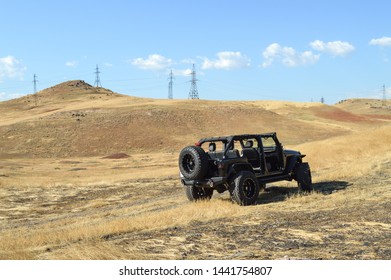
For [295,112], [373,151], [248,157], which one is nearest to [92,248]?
[248,157]

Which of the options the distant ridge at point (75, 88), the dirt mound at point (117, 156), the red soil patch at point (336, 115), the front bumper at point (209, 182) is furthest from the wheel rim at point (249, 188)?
the distant ridge at point (75, 88)

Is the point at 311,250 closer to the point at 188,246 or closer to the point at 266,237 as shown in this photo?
the point at 266,237

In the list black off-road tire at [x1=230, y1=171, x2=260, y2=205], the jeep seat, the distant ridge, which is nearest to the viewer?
black off-road tire at [x1=230, y1=171, x2=260, y2=205]

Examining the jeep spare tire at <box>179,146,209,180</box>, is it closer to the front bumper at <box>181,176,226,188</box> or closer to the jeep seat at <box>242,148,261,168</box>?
the front bumper at <box>181,176,226,188</box>

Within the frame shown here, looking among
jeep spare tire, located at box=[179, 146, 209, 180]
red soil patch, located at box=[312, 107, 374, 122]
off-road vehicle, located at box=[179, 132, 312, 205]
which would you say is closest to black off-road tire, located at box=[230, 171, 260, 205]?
off-road vehicle, located at box=[179, 132, 312, 205]

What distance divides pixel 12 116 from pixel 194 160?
81267 mm

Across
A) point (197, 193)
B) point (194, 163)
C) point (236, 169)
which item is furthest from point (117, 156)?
point (236, 169)

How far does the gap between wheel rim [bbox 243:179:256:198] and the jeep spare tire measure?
1.31m

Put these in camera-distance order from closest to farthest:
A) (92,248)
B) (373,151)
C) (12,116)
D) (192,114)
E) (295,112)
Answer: (92,248) < (373,151) < (192,114) < (12,116) < (295,112)

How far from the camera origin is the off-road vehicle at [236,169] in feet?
41.9

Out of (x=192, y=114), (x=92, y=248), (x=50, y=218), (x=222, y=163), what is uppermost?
(x=192, y=114)

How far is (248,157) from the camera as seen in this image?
13.8 metres

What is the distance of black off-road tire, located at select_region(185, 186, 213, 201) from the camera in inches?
556

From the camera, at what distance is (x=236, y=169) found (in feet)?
43.4
